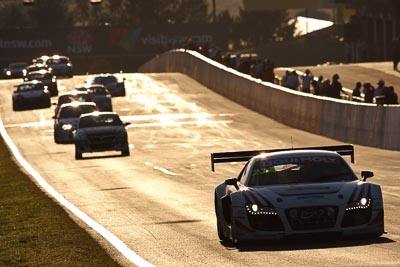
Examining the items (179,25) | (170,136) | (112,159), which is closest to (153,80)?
(170,136)

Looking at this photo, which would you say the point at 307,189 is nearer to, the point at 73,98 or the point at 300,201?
the point at 300,201

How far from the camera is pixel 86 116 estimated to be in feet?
138

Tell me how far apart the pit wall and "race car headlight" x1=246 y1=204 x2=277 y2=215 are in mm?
21228

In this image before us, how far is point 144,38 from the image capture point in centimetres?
14362

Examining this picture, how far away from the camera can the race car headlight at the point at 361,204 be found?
14633mm

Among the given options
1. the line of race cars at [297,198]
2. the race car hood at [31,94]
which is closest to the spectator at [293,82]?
the race car hood at [31,94]

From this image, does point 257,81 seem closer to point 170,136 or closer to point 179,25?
point 170,136

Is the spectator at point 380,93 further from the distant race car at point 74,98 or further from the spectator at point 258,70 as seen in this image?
the spectator at point 258,70

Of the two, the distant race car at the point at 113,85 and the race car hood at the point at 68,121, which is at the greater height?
the race car hood at the point at 68,121

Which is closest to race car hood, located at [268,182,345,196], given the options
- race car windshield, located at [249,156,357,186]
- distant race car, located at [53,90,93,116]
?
race car windshield, located at [249,156,357,186]

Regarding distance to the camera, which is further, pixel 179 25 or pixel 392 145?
pixel 179 25

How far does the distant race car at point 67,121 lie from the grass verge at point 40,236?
20.1 m

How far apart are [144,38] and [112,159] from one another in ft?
345

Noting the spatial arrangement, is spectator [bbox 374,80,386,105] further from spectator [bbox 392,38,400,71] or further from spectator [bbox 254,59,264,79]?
spectator [bbox 392,38,400,71]
